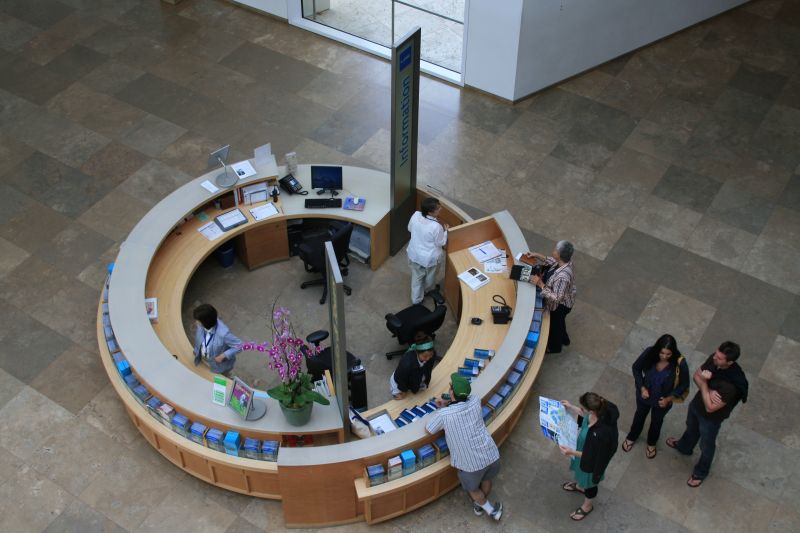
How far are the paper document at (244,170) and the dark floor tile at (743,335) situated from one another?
191 inches

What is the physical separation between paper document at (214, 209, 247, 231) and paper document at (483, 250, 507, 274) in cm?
→ 250

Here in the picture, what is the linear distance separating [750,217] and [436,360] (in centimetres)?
421

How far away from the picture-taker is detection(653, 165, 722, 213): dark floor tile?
10.1 meters

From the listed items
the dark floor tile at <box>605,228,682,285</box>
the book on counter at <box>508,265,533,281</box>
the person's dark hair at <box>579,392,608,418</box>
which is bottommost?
the dark floor tile at <box>605,228,682,285</box>

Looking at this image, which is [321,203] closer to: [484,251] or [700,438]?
[484,251]

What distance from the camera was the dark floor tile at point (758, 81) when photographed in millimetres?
11594

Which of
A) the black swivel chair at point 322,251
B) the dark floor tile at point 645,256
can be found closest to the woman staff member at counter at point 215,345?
the black swivel chair at point 322,251

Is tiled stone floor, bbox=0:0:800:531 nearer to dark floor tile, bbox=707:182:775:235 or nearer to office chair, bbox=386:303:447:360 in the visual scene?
dark floor tile, bbox=707:182:775:235

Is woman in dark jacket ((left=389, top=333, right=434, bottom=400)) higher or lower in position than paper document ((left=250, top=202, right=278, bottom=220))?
higher

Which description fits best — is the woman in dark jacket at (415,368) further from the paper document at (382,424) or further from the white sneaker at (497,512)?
the white sneaker at (497,512)

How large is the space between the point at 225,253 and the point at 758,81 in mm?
7556

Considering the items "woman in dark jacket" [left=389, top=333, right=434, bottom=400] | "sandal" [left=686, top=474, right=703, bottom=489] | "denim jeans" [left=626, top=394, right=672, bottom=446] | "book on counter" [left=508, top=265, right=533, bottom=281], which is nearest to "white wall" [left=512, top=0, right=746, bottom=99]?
"book on counter" [left=508, top=265, right=533, bottom=281]

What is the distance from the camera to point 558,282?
7.72 m

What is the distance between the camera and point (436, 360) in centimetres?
845
